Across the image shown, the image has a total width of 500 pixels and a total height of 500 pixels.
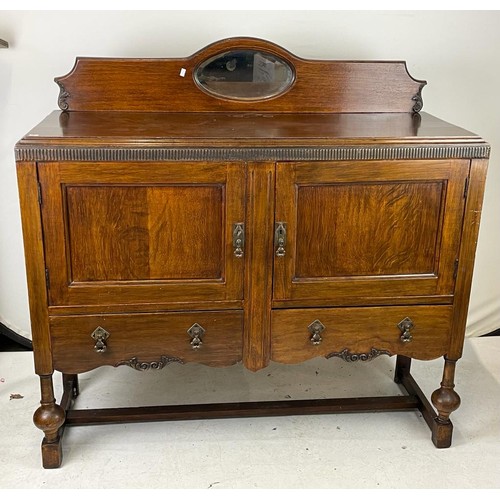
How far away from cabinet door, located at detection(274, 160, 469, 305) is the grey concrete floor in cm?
48

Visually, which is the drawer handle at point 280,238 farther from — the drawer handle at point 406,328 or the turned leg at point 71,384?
the turned leg at point 71,384

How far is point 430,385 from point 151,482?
106 cm

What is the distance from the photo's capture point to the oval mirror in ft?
6.75

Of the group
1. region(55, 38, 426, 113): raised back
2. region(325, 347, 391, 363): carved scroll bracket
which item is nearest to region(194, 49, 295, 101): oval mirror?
region(55, 38, 426, 113): raised back

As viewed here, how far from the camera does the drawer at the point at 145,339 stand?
1.79 metres

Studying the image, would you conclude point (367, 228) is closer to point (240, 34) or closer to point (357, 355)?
point (357, 355)

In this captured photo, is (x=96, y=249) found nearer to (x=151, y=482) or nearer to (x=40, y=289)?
(x=40, y=289)

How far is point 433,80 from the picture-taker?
7.72ft

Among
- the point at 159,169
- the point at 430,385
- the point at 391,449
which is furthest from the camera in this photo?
the point at 430,385

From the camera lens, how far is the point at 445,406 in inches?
78.2

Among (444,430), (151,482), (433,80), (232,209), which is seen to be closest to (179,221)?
(232,209)

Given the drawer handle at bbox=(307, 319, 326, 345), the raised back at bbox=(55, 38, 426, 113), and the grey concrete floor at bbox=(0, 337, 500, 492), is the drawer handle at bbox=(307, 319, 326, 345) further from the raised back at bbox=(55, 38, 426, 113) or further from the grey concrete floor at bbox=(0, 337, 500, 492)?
the raised back at bbox=(55, 38, 426, 113)

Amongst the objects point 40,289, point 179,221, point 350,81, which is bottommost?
point 40,289

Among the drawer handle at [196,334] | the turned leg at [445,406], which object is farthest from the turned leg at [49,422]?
the turned leg at [445,406]
